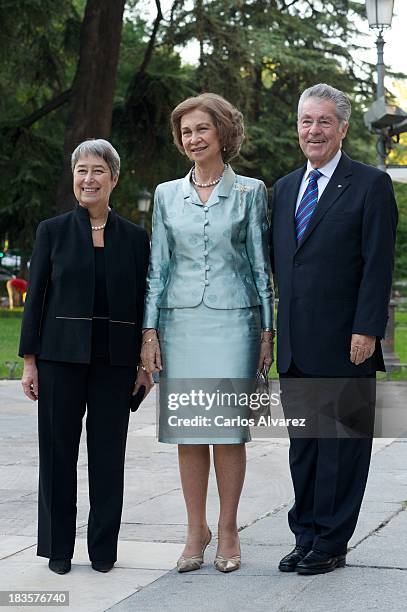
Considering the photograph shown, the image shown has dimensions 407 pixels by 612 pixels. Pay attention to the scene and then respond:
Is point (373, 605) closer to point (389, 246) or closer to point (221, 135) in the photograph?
point (389, 246)

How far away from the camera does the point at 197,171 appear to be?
5.34 meters

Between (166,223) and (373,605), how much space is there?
1837 millimetres

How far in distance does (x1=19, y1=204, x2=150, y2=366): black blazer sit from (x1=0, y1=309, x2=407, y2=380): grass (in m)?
5.33

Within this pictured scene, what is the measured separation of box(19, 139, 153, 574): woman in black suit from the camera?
5.24m

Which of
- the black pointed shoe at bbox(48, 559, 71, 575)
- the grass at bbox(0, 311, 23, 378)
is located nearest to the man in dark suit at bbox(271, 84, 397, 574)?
the black pointed shoe at bbox(48, 559, 71, 575)

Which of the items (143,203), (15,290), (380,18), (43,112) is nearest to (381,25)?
(380,18)

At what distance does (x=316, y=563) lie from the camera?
5102 mm

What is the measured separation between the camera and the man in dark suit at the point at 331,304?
511 cm

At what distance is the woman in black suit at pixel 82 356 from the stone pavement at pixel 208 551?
10.2 inches

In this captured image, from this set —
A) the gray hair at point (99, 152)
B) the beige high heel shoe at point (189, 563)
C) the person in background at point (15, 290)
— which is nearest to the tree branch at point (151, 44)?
the person in background at point (15, 290)

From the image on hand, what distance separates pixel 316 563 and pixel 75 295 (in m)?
1.52

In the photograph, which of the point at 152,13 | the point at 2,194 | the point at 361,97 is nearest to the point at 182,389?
the point at 152,13

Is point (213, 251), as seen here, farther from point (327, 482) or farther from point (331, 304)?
point (327, 482)

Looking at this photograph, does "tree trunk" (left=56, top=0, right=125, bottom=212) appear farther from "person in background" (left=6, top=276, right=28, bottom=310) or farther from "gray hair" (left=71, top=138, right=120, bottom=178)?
"gray hair" (left=71, top=138, right=120, bottom=178)
